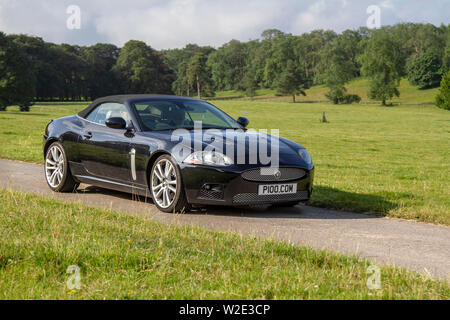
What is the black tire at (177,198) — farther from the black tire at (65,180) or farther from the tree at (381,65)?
the tree at (381,65)

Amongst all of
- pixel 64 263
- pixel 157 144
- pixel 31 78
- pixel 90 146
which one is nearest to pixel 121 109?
pixel 90 146

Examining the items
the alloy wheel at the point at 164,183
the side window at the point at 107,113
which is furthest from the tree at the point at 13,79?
the alloy wheel at the point at 164,183

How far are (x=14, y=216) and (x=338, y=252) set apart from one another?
360cm

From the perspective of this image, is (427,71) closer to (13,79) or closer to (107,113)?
(13,79)

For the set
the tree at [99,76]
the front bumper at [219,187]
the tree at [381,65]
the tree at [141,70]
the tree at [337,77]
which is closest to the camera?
the front bumper at [219,187]

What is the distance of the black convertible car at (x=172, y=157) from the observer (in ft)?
24.2

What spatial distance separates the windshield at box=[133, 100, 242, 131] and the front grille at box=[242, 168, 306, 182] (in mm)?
1461

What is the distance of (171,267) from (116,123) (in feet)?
14.2

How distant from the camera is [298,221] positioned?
7.31 meters

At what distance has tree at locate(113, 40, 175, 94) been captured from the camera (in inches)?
4296

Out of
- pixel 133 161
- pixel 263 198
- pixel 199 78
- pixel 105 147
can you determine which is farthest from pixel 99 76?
pixel 263 198

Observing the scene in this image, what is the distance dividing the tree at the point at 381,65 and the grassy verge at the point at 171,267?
316 feet

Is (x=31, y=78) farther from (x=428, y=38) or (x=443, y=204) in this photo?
(x=428, y=38)

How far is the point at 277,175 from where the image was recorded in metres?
7.56
